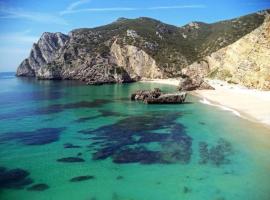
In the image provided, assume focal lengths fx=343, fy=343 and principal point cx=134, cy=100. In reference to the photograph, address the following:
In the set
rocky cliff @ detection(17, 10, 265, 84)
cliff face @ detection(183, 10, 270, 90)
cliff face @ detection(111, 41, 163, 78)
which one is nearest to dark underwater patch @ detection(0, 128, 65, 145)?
cliff face @ detection(183, 10, 270, 90)

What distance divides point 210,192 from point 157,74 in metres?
121

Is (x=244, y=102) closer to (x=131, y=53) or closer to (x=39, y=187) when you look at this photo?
(x=39, y=187)

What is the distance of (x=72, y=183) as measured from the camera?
1000 inches

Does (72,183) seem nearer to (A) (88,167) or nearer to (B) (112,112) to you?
(A) (88,167)

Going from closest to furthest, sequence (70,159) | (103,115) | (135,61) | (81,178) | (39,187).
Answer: (39,187), (81,178), (70,159), (103,115), (135,61)

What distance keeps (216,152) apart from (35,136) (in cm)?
2095

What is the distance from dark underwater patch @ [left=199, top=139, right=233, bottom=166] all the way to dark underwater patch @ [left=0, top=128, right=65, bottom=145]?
16.5m

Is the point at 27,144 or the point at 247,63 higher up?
the point at 247,63

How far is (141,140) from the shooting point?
38.3 metres

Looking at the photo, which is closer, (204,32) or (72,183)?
(72,183)

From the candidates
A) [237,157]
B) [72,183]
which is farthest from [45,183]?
[237,157]

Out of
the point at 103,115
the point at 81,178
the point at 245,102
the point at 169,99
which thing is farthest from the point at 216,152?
the point at 169,99

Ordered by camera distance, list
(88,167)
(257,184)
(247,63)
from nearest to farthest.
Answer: (257,184)
(88,167)
(247,63)

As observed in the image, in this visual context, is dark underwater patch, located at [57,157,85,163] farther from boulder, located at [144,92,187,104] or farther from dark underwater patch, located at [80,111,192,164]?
boulder, located at [144,92,187,104]
